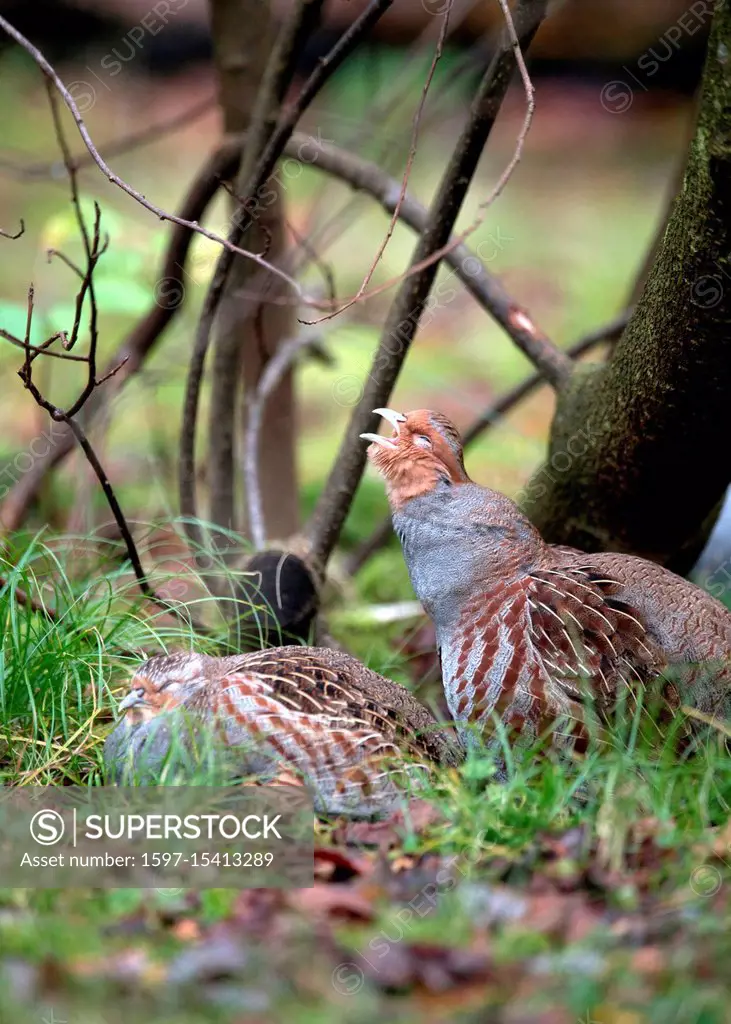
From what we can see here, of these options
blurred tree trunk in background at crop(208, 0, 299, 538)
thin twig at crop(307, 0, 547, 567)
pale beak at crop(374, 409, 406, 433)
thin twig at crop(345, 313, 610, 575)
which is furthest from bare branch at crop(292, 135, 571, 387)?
pale beak at crop(374, 409, 406, 433)

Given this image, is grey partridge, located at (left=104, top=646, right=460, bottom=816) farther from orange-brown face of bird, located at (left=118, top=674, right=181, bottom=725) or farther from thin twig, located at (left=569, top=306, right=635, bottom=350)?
thin twig, located at (left=569, top=306, right=635, bottom=350)

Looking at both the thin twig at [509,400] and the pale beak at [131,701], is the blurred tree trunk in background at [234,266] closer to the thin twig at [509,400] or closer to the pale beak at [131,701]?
the thin twig at [509,400]

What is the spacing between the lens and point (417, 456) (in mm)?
3828

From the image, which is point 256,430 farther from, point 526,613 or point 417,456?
point 526,613

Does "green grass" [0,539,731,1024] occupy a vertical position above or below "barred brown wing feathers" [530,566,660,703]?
below

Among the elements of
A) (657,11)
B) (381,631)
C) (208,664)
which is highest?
(657,11)

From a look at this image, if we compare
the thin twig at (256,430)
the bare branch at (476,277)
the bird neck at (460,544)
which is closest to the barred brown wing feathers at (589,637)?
the bird neck at (460,544)

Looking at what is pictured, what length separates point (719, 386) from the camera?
3.59 metres

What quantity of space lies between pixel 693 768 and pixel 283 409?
12.6 ft

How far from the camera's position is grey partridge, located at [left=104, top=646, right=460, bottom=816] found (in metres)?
3.26

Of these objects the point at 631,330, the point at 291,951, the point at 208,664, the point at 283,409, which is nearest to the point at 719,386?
the point at 631,330

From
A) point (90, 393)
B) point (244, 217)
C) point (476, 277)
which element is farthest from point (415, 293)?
point (90, 393)

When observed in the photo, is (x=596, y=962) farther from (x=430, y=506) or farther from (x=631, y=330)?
(x=631, y=330)

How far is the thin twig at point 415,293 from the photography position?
4102mm
